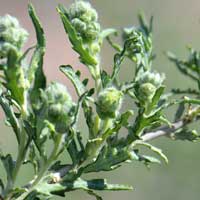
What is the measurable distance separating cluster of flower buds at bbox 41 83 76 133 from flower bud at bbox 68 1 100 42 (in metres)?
0.41

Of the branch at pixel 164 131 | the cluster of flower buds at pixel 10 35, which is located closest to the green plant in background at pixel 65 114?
the cluster of flower buds at pixel 10 35

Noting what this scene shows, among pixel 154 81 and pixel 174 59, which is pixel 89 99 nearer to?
pixel 154 81

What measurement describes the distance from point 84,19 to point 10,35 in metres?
0.39

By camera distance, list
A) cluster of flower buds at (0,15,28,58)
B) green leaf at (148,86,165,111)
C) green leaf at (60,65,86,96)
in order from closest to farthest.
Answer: cluster of flower buds at (0,15,28,58), green leaf at (148,86,165,111), green leaf at (60,65,86,96)

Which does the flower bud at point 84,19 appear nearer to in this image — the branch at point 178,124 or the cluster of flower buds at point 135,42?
the cluster of flower buds at point 135,42

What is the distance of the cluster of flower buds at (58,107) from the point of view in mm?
1899

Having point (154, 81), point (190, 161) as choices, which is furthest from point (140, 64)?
point (190, 161)

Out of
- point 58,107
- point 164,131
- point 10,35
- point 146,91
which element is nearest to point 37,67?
point 10,35

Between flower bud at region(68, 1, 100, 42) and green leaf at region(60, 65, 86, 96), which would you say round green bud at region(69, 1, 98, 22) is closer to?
flower bud at region(68, 1, 100, 42)

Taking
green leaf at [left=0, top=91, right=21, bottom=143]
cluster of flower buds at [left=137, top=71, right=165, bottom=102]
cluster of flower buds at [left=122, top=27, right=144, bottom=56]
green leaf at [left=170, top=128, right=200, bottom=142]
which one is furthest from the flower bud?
green leaf at [left=170, top=128, right=200, bottom=142]

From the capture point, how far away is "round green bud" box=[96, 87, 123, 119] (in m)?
2.05

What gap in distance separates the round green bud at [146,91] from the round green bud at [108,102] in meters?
0.09

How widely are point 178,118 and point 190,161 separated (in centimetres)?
497

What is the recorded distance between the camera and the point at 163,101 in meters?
2.59
